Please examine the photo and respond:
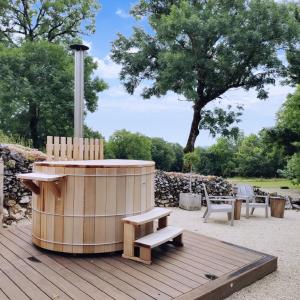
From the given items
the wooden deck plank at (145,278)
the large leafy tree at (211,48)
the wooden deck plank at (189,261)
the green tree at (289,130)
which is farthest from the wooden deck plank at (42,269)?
the green tree at (289,130)

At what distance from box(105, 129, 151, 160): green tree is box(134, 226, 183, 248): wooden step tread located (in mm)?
19696

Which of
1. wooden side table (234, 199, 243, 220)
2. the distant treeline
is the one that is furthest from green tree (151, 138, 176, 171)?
wooden side table (234, 199, 243, 220)

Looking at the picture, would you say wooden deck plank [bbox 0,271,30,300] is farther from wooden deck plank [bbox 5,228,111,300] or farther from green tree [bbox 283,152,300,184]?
green tree [bbox 283,152,300,184]

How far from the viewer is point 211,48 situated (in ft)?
43.6

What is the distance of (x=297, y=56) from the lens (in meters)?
13.8

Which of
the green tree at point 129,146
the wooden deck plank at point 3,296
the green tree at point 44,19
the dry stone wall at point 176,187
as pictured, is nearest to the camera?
the wooden deck plank at point 3,296

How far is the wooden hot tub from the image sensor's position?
10.7 ft

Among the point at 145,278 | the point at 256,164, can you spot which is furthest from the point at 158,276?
the point at 256,164

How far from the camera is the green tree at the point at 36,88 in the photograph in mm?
14016

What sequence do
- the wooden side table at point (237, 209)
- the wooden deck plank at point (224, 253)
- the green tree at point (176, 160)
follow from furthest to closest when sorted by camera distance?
1. the green tree at point (176, 160)
2. the wooden side table at point (237, 209)
3. the wooden deck plank at point (224, 253)

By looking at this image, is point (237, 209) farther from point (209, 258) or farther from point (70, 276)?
point (70, 276)

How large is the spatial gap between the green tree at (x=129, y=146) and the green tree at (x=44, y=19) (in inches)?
341

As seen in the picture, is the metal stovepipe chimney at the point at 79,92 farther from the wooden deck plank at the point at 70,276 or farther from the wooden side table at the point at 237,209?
the wooden side table at the point at 237,209

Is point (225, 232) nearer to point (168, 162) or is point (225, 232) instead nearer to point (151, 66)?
point (151, 66)
